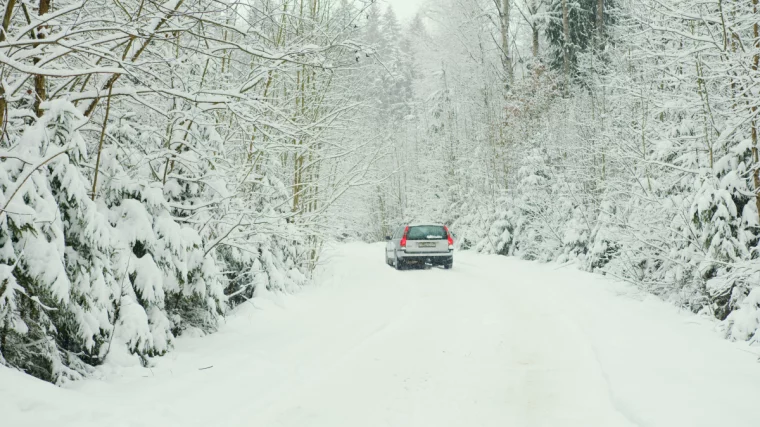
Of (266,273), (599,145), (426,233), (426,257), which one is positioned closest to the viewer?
(266,273)

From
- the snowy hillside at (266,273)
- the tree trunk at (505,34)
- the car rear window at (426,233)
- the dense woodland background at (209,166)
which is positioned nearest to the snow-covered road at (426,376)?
the snowy hillside at (266,273)

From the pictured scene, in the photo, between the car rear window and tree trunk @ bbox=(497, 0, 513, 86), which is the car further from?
tree trunk @ bbox=(497, 0, 513, 86)

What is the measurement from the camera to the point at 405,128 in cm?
4741

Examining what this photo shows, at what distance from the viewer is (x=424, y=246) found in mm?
18438

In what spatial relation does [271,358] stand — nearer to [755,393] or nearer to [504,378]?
[504,378]

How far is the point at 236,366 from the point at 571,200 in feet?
52.5

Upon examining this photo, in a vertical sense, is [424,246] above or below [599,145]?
below

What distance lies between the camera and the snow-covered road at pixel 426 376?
13.0 ft

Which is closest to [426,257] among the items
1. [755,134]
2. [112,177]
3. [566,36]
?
[755,134]

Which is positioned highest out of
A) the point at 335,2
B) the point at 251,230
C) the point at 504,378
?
the point at 335,2

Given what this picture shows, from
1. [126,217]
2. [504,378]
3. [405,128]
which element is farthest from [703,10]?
[405,128]

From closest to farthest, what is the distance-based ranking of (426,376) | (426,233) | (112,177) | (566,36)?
1. (112,177)
2. (426,376)
3. (426,233)
4. (566,36)

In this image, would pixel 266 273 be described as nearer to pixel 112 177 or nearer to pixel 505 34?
pixel 112 177

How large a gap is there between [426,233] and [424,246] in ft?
1.80
